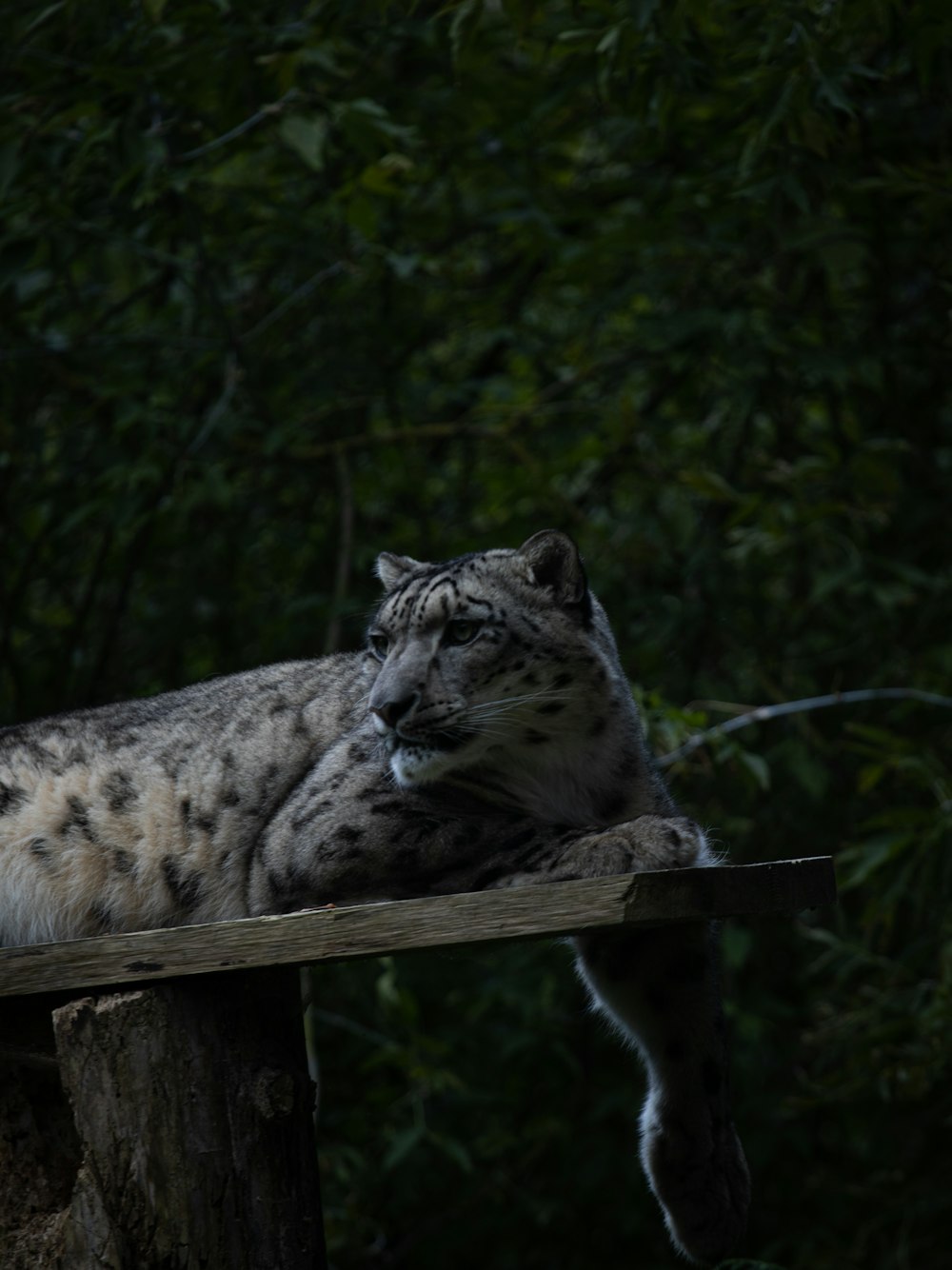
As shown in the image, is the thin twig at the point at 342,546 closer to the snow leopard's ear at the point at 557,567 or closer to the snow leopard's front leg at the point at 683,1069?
the snow leopard's ear at the point at 557,567

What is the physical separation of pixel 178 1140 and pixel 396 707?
1.02 meters

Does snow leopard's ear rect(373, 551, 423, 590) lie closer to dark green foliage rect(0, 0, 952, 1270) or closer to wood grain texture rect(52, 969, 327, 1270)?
Answer: wood grain texture rect(52, 969, 327, 1270)

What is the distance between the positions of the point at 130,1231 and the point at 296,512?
526cm

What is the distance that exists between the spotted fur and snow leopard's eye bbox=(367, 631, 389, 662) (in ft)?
0.03

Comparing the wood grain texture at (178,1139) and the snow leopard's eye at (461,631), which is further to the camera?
the snow leopard's eye at (461,631)

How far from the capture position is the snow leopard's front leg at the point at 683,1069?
12.3 ft

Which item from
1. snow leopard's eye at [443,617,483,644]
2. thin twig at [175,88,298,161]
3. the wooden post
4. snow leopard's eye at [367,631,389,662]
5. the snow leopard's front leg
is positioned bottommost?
the snow leopard's front leg

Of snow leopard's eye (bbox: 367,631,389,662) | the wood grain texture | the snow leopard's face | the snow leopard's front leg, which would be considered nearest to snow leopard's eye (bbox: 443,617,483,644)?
the snow leopard's face

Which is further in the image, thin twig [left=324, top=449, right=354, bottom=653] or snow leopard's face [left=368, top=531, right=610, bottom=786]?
thin twig [left=324, top=449, right=354, bottom=653]

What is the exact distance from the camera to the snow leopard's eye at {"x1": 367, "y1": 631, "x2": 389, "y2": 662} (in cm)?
377

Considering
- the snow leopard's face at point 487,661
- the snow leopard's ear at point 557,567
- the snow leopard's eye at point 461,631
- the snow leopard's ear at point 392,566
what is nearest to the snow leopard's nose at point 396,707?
the snow leopard's face at point 487,661

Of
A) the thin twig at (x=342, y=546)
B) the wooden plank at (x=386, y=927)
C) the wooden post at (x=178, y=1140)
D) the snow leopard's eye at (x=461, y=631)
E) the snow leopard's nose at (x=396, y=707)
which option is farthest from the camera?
the thin twig at (x=342, y=546)

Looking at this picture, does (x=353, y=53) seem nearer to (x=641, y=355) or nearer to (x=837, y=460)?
(x=641, y=355)

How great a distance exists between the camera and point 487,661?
3574 mm
